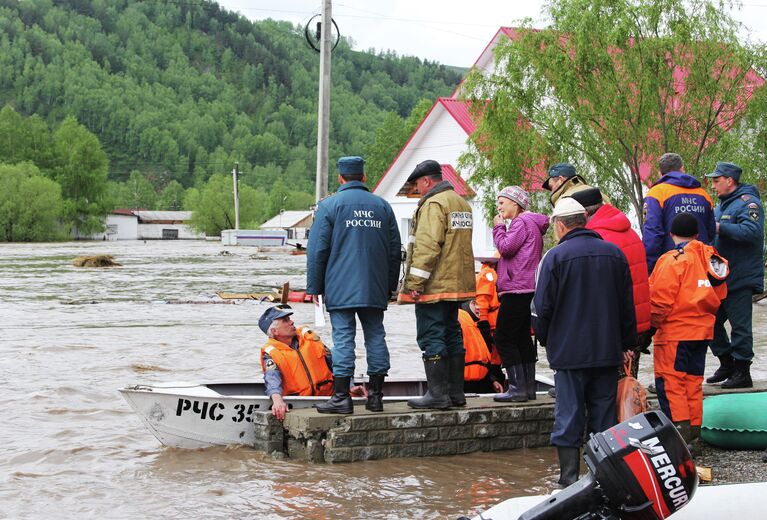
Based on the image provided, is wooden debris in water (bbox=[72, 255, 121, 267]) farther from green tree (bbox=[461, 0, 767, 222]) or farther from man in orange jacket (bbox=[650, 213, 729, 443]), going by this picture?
man in orange jacket (bbox=[650, 213, 729, 443])

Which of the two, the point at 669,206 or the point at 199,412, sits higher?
the point at 669,206

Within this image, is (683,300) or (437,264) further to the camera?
(437,264)

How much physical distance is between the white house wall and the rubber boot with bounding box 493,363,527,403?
25.4 m

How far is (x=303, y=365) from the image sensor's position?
8.95m

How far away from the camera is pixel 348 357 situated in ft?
26.9

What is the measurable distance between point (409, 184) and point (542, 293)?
205cm

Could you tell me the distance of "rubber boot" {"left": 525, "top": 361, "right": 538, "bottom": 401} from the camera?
29.1 feet

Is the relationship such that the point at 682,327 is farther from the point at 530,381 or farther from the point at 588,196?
the point at 530,381

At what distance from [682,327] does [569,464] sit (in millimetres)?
1530

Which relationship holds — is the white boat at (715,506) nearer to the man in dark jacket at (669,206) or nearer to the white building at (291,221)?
the man in dark jacket at (669,206)

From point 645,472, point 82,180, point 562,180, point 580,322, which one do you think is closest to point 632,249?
point 562,180

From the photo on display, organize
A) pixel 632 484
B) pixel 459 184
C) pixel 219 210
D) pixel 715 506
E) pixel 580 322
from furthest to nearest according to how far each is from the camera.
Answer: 1. pixel 219 210
2. pixel 459 184
3. pixel 580 322
4. pixel 715 506
5. pixel 632 484

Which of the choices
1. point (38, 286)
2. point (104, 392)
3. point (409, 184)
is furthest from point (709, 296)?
point (38, 286)

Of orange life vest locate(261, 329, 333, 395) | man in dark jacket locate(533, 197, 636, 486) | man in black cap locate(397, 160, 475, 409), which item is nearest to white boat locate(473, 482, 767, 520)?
man in dark jacket locate(533, 197, 636, 486)
